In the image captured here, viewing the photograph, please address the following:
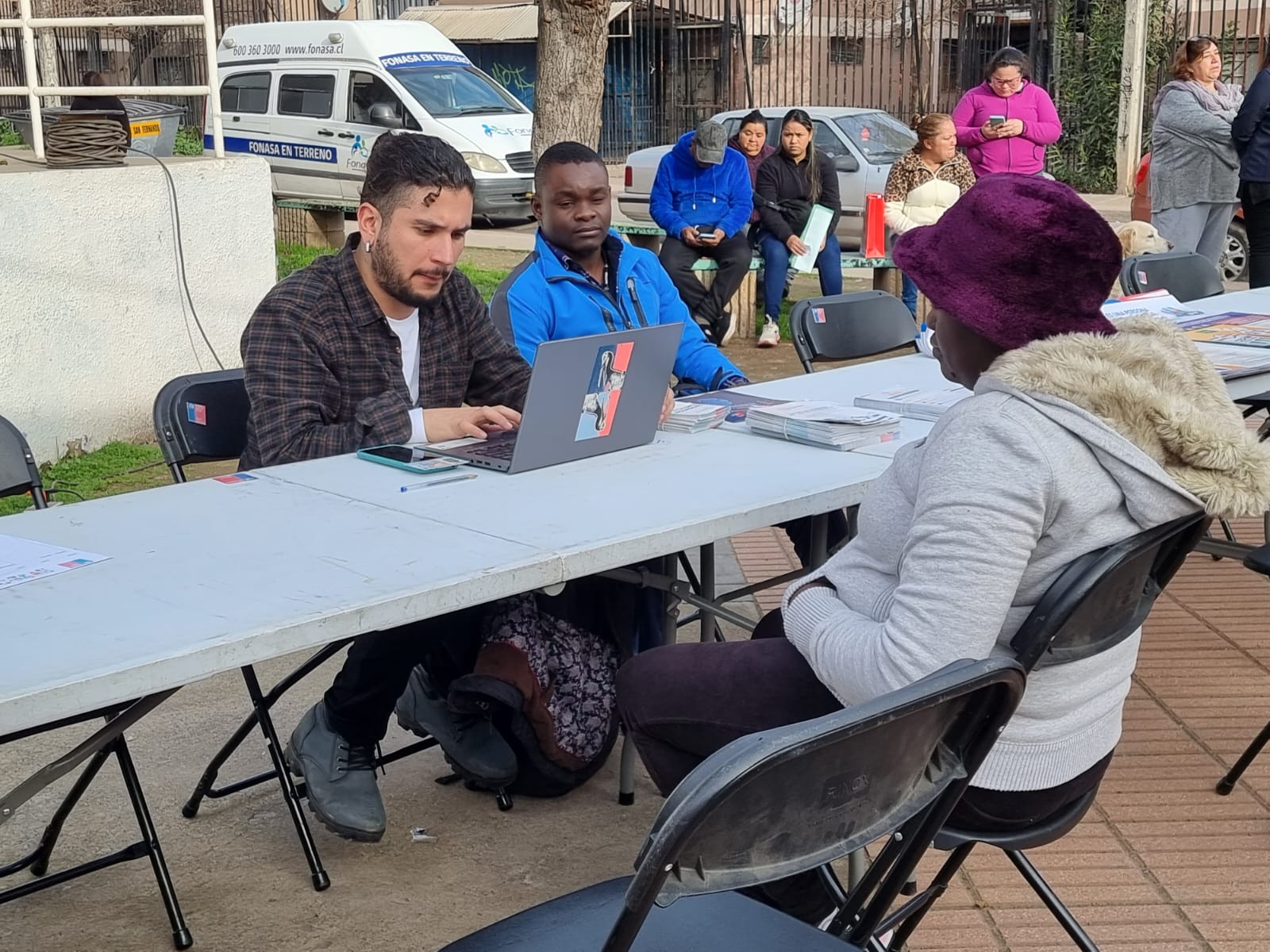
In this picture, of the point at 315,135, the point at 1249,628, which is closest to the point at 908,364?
the point at 1249,628

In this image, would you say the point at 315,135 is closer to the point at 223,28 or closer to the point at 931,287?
the point at 223,28

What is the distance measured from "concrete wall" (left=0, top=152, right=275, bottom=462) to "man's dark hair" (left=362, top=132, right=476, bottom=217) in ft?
11.7

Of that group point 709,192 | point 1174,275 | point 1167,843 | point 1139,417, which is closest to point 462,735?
point 1167,843

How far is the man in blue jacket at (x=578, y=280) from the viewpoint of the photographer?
4184 mm

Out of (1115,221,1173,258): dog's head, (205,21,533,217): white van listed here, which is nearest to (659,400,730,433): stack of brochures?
(1115,221,1173,258): dog's head

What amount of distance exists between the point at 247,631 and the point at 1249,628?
350 centimetres

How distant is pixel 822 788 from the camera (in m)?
1.46

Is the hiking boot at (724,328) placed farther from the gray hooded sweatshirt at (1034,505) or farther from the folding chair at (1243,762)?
the gray hooded sweatshirt at (1034,505)

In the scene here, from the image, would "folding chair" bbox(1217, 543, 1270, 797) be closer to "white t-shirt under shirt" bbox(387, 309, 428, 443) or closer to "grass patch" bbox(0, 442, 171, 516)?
"white t-shirt under shirt" bbox(387, 309, 428, 443)

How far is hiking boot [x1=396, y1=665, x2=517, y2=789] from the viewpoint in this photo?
3332 millimetres

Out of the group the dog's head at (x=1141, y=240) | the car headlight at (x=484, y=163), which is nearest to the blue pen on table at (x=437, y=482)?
the dog's head at (x=1141, y=240)

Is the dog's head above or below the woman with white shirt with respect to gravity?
below

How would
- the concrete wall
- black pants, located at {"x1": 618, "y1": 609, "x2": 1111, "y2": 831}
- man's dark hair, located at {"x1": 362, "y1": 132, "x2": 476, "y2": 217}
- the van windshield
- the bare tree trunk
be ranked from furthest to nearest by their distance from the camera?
the van windshield → the bare tree trunk → the concrete wall → man's dark hair, located at {"x1": 362, "y1": 132, "x2": 476, "y2": 217} → black pants, located at {"x1": 618, "y1": 609, "x2": 1111, "y2": 831}

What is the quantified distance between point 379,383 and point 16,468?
798 mm
